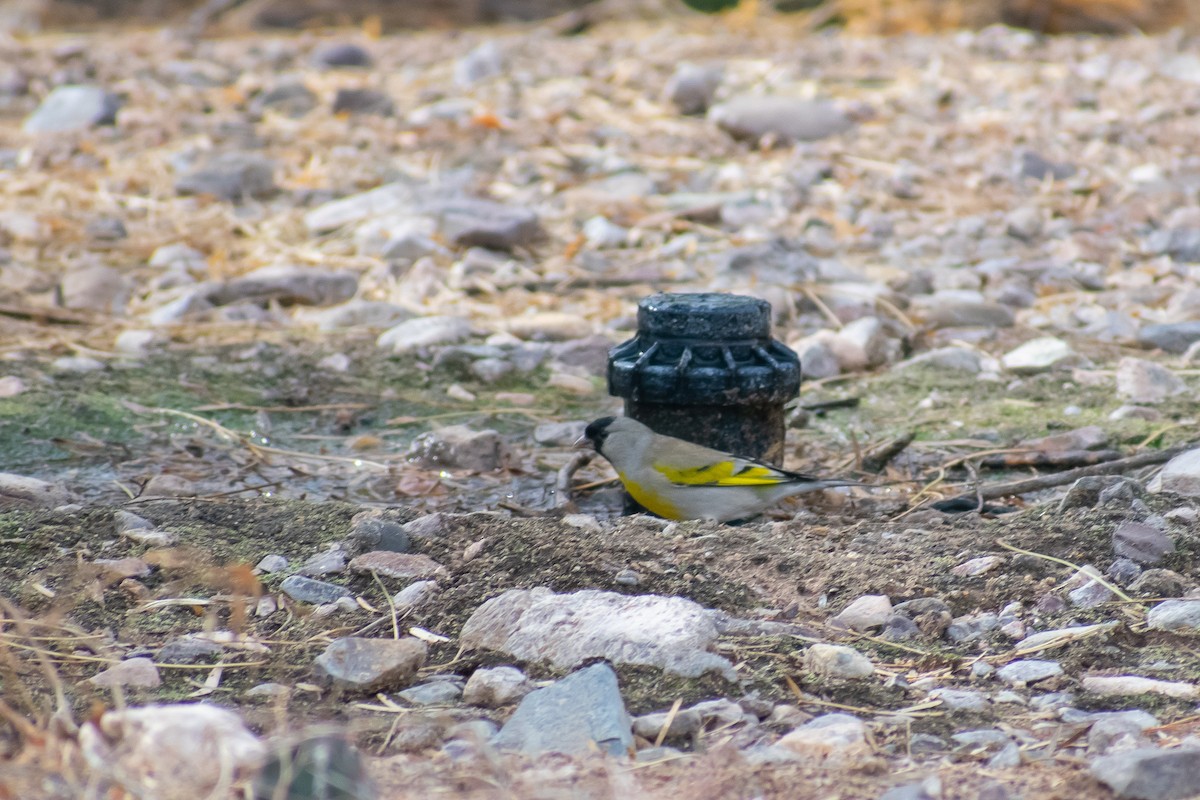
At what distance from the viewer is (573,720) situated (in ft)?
7.35

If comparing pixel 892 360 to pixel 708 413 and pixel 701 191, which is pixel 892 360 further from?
pixel 701 191

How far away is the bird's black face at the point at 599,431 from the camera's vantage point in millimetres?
4059

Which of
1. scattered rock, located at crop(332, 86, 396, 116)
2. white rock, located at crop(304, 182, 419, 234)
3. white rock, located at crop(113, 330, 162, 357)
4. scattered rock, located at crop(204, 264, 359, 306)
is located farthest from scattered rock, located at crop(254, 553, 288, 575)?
scattered rock, located at crop(332, 86, 396, 116)

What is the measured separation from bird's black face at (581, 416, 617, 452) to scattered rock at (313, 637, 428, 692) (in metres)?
1.59

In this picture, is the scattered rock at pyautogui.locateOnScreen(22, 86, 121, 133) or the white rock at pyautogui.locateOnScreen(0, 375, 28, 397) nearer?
the white rock at pyautogui.locateOnScreen(0, 375, 28, 397)

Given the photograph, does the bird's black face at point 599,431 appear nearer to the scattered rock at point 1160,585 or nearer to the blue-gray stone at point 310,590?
the blue-gray stone at point 310,590

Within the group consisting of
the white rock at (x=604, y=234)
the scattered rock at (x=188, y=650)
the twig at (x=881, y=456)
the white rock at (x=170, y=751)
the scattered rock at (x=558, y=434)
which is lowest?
the white rock at (x=604, y=234)

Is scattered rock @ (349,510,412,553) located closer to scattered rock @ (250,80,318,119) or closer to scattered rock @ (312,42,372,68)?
scattered rock @ (250,80,318,119)

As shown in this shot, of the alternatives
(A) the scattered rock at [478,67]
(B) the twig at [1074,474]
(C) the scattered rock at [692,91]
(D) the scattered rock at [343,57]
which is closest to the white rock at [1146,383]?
(B) the twig at [1074,474]

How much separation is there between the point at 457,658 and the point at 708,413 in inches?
66.0

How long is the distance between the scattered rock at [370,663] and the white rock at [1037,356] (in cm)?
334

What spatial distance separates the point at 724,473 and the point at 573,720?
175cm

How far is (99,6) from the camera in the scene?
13.4 metres

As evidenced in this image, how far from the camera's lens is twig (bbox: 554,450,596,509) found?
4133 millimetres
